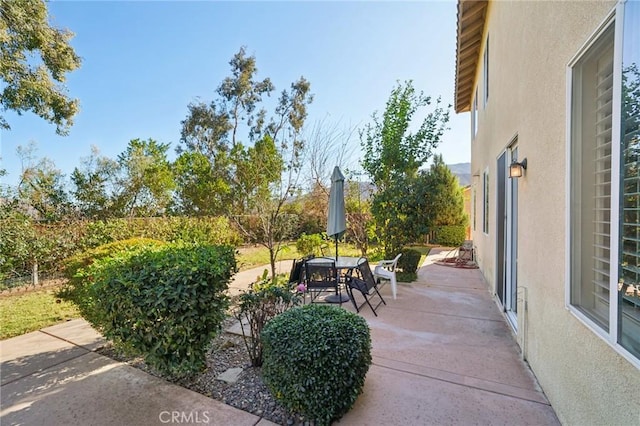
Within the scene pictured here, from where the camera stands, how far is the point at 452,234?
1455cm

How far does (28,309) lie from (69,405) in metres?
4.51

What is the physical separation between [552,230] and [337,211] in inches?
163

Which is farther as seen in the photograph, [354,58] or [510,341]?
[354,58]

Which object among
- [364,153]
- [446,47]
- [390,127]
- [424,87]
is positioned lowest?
[364,153]

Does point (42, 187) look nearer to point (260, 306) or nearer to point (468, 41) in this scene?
point (260, 306)

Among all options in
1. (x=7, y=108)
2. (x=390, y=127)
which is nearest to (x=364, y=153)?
Result: (x=390, y=127)

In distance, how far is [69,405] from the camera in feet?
9.16

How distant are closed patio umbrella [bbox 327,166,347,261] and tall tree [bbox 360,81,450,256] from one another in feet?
8.07

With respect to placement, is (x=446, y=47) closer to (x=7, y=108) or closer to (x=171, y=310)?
(x=171, y=310)

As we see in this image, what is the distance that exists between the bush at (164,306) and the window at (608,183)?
9.67 feet

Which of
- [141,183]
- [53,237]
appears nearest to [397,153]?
[53,237]

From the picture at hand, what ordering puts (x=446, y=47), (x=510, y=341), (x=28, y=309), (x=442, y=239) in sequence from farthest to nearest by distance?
(x=442, y=239) → (x=446, y=47) → (x=28, y=309) → (x=510, y=341)

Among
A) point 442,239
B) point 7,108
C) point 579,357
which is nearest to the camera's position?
point 579,357

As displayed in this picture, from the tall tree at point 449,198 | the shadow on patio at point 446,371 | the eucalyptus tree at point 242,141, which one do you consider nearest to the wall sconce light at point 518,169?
the shadow on patio at point 446,371
